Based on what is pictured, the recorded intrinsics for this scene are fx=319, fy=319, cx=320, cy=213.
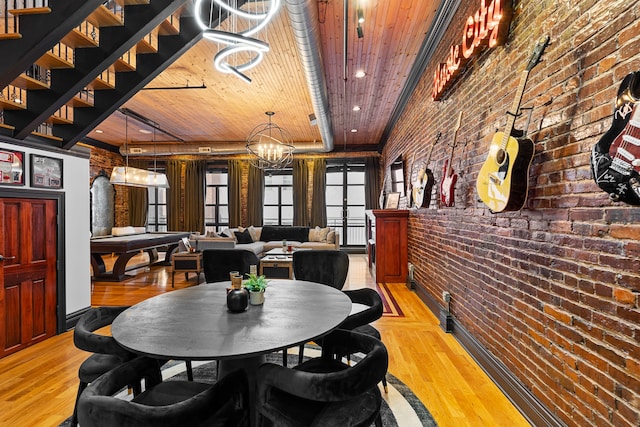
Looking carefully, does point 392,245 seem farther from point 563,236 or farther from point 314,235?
point 563,236

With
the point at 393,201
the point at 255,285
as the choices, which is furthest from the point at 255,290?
the point at 393,201

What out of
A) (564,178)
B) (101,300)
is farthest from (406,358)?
(101,300)

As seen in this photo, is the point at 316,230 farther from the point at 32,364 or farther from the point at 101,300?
the point at 32,364

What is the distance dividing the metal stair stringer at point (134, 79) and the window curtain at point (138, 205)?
291 inches

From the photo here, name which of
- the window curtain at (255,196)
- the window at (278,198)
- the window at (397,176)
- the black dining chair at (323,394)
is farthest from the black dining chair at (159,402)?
the window at (278,198)

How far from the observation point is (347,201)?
402 inches

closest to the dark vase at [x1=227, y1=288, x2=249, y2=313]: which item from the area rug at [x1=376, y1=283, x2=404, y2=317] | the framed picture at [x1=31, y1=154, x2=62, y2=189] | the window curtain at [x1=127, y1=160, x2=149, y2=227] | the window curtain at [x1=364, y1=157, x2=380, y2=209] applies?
the area rug at [x1=376, y1=283, x2=404, y2=317]

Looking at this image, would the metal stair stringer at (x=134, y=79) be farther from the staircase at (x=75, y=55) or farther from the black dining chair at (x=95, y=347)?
the black dining chair at (x=95, y=347)

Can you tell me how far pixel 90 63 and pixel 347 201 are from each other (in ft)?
26.2

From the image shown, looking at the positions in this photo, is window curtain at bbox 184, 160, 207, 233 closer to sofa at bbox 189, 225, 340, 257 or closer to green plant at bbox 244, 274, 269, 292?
sofa at bbox 189, 225, 340, 257

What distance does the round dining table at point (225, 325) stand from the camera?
1333mm

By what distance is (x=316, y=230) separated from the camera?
28.9 ft

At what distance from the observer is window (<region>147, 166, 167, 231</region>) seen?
1076cm

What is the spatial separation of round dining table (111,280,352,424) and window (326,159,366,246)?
7.98 metres
